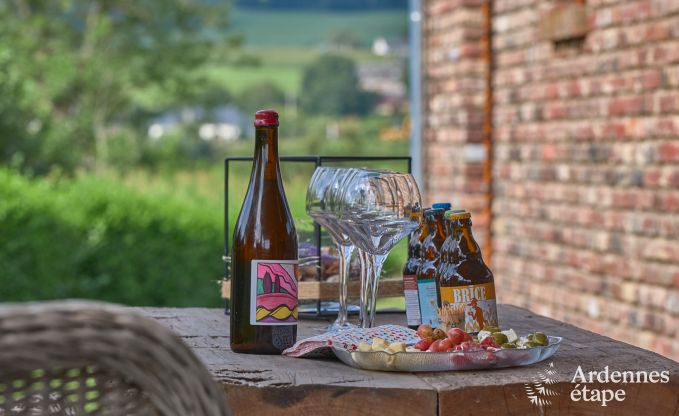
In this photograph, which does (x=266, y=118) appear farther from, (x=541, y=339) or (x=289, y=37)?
(x=289, y=37)

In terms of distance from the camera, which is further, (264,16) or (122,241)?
(264,16)

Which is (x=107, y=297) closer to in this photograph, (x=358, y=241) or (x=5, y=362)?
(x=358, y=241)

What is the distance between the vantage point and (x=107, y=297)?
5969 millimetres

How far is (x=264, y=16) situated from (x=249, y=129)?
101 inches

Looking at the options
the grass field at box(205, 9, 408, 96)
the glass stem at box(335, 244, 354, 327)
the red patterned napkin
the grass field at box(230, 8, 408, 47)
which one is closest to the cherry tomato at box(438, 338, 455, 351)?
the red patterned napkin

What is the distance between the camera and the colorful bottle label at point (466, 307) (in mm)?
1782

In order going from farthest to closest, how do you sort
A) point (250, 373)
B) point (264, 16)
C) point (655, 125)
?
point (264, 16)
point (655, 125)
point (250, 373)

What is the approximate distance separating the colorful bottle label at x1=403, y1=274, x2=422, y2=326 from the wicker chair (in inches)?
38.2

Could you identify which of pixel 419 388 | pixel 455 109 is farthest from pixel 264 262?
pixel 455 109

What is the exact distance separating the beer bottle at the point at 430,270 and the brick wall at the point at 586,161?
161cm

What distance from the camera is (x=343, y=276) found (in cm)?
195

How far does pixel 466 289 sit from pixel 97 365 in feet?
3.11

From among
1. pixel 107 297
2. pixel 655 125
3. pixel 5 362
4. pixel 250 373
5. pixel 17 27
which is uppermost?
pixel 17 27

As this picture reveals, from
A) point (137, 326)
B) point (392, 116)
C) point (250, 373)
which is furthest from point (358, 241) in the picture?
point (392, 116)
